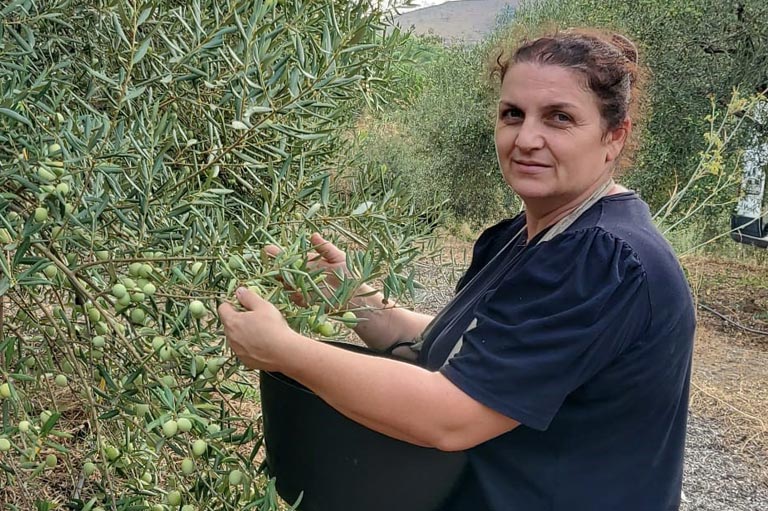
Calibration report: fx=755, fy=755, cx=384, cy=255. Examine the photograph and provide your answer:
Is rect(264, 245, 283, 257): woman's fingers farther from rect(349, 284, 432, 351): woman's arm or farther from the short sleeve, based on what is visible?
rect(349, 284, 432, 351): woman's arm

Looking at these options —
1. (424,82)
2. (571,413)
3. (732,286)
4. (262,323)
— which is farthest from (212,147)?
(424,82)

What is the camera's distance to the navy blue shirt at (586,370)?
124cm

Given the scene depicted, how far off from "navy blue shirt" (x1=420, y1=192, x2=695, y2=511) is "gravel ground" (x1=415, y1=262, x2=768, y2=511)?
7.80 ft

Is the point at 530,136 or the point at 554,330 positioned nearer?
the point at 554,330

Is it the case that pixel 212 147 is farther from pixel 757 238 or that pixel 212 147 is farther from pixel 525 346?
pixel 757 238

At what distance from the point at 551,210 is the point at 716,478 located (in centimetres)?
353

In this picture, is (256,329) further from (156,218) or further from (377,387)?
(156,218)

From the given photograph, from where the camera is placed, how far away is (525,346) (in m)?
1.25

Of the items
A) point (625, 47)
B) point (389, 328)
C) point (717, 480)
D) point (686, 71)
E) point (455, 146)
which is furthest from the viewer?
point (455, 146)

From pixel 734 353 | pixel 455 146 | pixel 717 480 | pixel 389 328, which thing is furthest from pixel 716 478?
pixel 455 146

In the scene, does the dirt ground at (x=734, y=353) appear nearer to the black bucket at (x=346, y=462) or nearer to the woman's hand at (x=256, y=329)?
the black bucket at (x=346, y=462)

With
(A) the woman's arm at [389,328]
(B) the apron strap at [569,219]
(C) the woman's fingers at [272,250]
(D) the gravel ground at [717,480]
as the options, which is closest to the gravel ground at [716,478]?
(D) the gravel ground at [717,480]

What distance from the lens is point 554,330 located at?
1.24 m

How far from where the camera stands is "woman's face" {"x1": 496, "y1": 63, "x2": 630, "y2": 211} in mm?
1440
